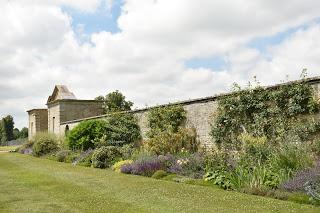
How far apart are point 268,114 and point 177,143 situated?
426 centimetres

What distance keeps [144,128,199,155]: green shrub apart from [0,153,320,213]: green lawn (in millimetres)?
3779

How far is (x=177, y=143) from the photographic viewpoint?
1512 centimetres

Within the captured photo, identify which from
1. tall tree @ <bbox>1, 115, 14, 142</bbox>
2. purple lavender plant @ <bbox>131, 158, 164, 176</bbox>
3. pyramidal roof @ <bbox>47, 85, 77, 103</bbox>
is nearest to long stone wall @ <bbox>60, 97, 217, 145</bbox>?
purple lavender plant @ <bbox>131, 158, 164, 176</bbox>

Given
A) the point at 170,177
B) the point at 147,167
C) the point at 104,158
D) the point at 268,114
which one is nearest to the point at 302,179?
the point at 268,114

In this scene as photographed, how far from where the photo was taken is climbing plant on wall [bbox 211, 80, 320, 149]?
1065 centimetres

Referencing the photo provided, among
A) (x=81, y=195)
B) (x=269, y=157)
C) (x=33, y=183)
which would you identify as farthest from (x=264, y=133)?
(x=33, y=183)

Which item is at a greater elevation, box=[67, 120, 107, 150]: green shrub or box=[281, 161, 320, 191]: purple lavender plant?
box=[67, 120, 107, 150]: green shrub

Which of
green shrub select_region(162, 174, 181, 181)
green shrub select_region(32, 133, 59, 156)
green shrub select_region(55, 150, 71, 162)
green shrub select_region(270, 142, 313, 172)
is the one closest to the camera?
green shrub select_region(270, 142, 313, 172)

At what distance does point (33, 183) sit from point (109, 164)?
4.58 meters

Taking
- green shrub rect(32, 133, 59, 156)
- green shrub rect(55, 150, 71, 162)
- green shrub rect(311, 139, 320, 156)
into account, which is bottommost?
green shrub rect(311, 139, 320, 156)

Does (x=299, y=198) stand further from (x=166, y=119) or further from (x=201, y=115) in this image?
(x=166, y=119)

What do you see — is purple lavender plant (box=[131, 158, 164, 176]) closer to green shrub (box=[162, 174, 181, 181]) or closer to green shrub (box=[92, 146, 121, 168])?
green shrub (box=[162, 174, 181, 181])

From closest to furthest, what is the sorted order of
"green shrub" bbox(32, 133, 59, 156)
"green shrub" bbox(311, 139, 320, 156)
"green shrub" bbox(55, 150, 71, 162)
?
"green shrub" bbox(311, 139, 320, 156) → "green shrub" bbox(55, 150, 71, 162) → "green shrub" bbox(32, 133, 59, 156)

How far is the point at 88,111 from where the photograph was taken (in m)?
33.8
